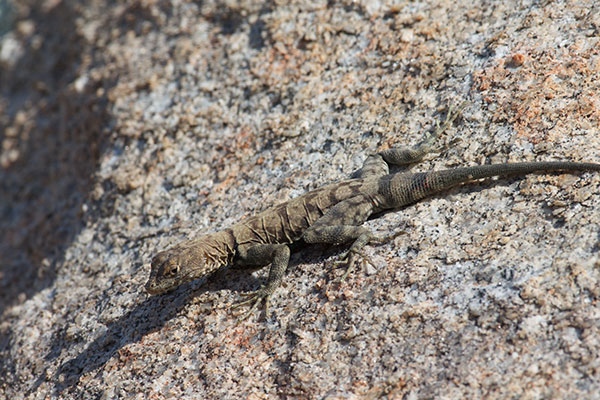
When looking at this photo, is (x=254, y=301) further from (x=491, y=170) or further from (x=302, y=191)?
(x=491, y=170)

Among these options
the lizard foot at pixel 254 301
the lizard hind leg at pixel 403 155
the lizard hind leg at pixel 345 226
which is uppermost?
the lizard hind leg at pixel 403 155

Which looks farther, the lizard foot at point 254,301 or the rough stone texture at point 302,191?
Result: the lizard foot at point 254,301

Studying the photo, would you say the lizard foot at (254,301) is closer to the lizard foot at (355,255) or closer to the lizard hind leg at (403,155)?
the lizard foot at (355,255)

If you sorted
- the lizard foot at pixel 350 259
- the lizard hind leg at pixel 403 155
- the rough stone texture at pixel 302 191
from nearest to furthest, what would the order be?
the rough stone texture at pixel 302 191 < the lizard foot at pixel 350 259 < the lizard hind leg at pixel 403 155

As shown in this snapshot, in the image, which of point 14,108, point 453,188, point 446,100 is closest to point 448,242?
point 453,188

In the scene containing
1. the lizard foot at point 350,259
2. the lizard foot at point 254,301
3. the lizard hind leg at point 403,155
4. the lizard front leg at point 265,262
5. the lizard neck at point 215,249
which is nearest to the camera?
the lizard foot at point 350,259

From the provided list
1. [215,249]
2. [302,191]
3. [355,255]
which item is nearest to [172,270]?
[215,249]

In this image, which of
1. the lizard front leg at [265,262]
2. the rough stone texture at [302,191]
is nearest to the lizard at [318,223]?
the lizard front leg at [265,262]

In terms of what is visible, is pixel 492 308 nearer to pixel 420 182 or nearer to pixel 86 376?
pixel 420 182
